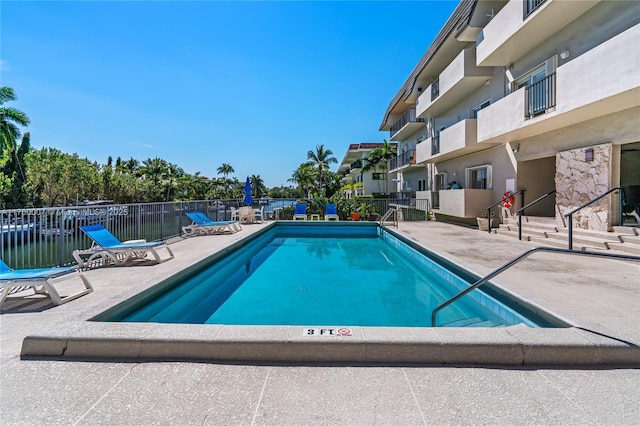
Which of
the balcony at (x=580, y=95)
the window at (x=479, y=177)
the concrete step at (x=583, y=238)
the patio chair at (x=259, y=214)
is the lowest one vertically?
the concrete step at (x=583, y=238)

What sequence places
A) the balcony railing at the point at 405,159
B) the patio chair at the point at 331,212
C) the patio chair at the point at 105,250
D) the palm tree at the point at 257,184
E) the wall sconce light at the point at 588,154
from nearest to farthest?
1. the patio chair at the point at 105,250
2. the wall sconce light at the point at 588,154
3. the patio chair at the point at 331,212
4. the balcony railing at the point at 405,159
5. the palm tree at the point at 257,184

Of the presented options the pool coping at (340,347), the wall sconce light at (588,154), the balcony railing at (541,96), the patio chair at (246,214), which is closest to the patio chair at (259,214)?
the patio chair at (246,214)

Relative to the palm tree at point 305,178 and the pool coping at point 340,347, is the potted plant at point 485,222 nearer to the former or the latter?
the pool coping at point 340,347

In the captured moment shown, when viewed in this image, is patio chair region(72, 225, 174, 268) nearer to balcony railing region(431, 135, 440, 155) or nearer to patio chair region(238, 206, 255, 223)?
patio chair region(238, 206, 255, 223)

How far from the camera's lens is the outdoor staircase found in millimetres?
7172

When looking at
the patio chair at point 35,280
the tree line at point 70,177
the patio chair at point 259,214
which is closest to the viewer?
the patio chair at point 35,280

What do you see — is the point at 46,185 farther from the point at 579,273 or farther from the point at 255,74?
the point at 579,273

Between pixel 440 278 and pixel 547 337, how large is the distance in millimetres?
4134

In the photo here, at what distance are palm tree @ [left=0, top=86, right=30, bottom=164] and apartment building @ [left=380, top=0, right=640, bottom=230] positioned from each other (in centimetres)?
3123

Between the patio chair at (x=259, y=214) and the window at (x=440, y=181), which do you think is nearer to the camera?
the patio chair at (x=259, y=214)

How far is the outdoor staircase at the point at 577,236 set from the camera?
7.17 m

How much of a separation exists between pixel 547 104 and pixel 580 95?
4.38 feet

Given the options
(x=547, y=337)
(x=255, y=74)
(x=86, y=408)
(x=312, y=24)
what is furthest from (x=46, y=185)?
(x=547, y=337)

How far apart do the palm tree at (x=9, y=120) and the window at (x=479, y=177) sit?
32.6 metres
